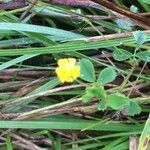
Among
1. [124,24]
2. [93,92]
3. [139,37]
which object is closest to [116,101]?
[93,92]

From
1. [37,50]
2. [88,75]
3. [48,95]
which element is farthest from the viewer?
[48,95]

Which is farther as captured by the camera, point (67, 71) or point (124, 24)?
point (124, 24)

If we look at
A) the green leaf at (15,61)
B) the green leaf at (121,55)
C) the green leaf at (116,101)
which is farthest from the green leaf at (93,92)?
the green leaf at (15,61)

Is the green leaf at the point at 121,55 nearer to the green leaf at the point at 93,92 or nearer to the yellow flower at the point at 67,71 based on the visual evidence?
the green leaf at the point at 93,92

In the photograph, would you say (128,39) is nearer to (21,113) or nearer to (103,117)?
(103,117)

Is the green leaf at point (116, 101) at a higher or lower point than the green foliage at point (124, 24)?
lower

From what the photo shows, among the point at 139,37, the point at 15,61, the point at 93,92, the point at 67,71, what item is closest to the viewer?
the point at 67,71

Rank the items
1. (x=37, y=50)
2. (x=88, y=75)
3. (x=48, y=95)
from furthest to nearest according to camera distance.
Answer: (x=48, y=95) < (x=37, y=50) < (x=88, y=75)

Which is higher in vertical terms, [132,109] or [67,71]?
[67,71]

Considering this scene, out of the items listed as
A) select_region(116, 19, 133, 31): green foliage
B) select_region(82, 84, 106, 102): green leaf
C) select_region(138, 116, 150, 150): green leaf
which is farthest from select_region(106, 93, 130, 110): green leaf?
select_region(116, 19, 133, 31): green foliage

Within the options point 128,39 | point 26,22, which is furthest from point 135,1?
point 26,22

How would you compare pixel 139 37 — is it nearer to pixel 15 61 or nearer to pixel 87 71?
pixel 87 71
